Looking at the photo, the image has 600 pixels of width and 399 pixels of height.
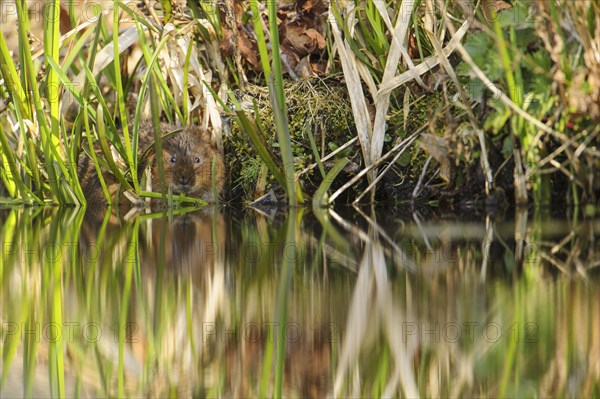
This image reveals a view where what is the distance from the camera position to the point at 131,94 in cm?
495

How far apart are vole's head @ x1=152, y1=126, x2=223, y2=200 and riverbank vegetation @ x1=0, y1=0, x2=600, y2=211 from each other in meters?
0.08

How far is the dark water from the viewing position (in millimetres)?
1476

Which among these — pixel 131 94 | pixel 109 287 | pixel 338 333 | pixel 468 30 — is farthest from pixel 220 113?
pixel 338 333

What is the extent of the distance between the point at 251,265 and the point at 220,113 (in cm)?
216

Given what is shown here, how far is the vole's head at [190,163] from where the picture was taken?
4457mm

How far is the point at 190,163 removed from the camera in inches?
177

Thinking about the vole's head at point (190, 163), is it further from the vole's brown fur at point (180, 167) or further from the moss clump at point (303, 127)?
the moss clump at point (303, 127)

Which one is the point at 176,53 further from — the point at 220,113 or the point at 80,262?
the point at 80,262

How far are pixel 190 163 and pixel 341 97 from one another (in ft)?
2.75

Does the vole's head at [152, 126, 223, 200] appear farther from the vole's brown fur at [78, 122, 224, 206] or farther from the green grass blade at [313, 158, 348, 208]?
the green grass blade at [313, 158, 348, 208]

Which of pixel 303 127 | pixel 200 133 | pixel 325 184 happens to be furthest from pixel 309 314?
pixel 200 133

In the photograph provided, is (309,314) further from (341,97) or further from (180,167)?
(180,167)

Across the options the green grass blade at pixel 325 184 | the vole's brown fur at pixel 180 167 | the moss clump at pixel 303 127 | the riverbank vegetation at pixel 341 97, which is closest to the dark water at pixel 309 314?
the riverbank vegetation at pixel 341 97

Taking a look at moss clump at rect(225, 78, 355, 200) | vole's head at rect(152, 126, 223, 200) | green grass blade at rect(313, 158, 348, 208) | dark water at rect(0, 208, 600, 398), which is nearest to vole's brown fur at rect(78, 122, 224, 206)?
vole's head at rect(152, 126, 223, 200)
